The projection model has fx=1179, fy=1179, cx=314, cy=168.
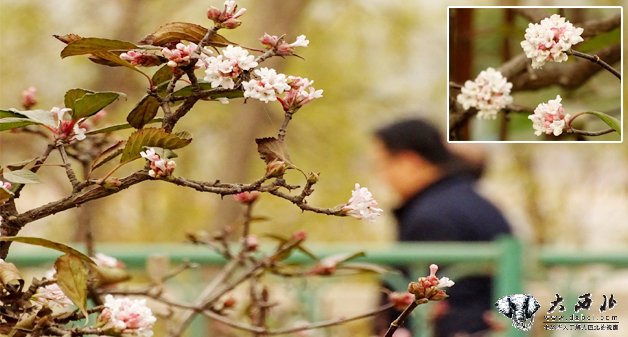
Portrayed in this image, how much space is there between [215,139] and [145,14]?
973 mm

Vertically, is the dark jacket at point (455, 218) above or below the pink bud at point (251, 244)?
above

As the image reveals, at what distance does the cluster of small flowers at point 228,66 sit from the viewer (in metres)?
0.80

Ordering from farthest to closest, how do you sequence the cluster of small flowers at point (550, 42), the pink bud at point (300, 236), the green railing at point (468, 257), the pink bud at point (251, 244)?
the green railing at point (468, 257)
the pink bud at point (251, 244)
the pink bud at point (300, 236)
the cluster of small flowers at point (550, 42)

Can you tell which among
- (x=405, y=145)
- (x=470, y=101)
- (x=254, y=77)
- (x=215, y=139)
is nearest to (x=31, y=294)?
(x=254, y=77)

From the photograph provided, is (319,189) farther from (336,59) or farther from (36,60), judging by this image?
(36,60)

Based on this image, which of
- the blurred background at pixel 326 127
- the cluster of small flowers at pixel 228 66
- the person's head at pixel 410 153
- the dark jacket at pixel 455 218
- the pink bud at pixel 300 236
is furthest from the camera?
the blurred background at pixel 326 127

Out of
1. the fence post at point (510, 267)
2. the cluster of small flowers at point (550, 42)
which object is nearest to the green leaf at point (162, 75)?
the cluster of small flowers at point (550, 42)

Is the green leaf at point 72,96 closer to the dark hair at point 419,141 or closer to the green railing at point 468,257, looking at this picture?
the green railing at point 468,257

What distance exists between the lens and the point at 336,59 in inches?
279

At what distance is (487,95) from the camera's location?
43.7 inches

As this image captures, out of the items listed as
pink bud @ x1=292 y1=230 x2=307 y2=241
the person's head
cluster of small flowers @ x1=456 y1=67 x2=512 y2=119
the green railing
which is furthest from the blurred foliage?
cluster of small flowers @ x1=456 y1=67 x2=512 y2=119

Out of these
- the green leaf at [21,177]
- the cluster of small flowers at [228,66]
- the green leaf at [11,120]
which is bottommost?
the green leaf at [21,177]

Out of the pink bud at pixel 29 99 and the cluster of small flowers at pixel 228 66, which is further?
the pink bud at pixel 29 99

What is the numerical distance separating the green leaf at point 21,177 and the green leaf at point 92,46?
95 mm
